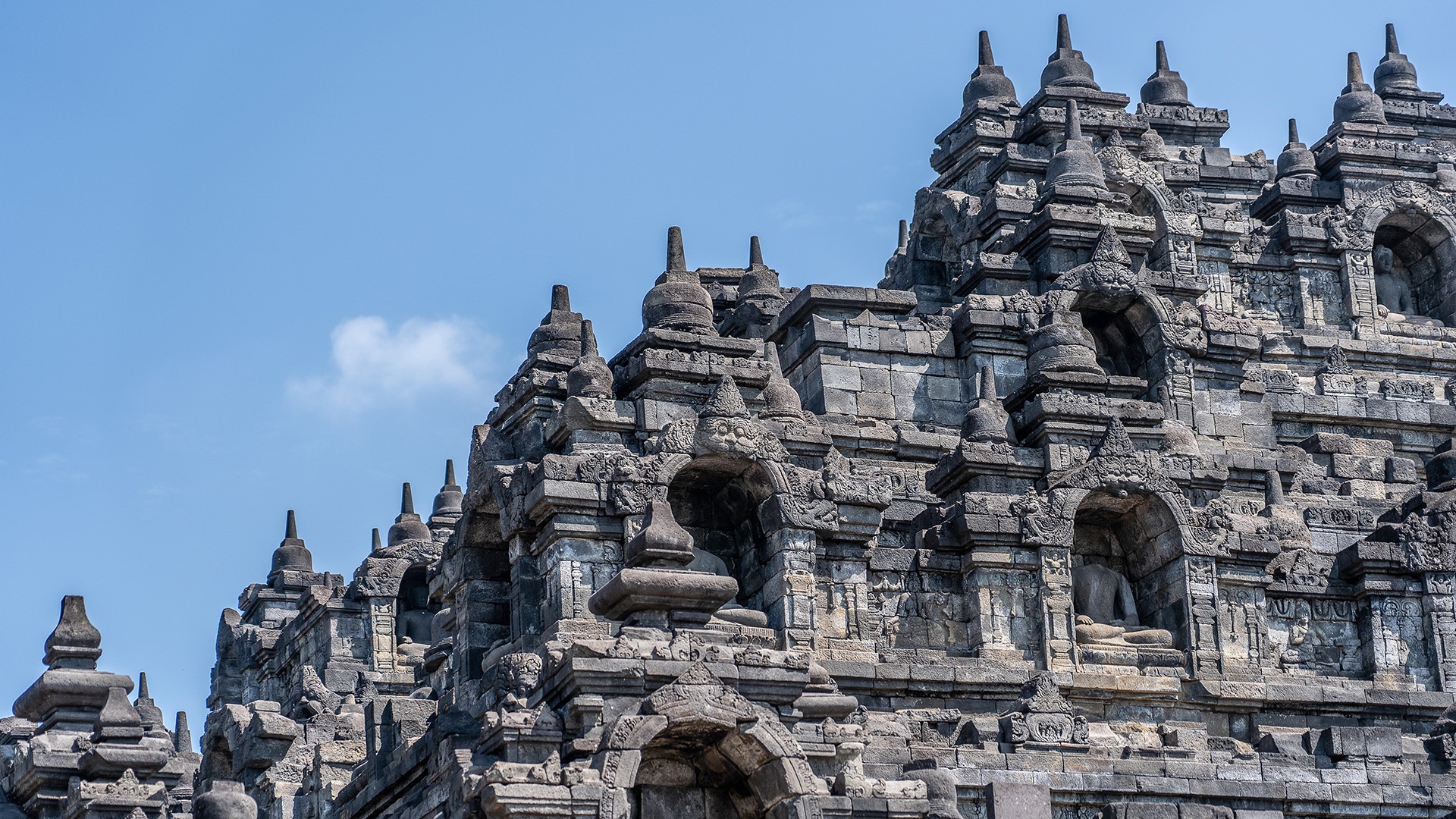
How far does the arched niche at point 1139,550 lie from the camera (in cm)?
3306

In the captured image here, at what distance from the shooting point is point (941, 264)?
142 feet

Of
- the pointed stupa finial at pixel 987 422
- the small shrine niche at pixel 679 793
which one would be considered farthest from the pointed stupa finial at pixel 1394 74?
the small shrine niche at pixel 679 793

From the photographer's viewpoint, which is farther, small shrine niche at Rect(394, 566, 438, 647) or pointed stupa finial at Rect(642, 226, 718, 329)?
small shrine niche at Rect(394, 566, 438, 647)

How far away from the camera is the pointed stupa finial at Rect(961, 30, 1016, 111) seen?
48250 millimetres

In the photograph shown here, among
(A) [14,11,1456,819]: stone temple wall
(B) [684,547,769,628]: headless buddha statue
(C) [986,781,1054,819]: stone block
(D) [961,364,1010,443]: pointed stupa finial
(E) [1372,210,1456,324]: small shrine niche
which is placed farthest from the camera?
(E) [1372,210,1456,324]: small shrine niche

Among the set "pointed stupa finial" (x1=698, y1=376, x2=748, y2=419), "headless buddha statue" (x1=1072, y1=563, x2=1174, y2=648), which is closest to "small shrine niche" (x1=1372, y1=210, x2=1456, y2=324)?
"headless buddha statue" (x1=1072, y1=563, x2=1174, y2=648)

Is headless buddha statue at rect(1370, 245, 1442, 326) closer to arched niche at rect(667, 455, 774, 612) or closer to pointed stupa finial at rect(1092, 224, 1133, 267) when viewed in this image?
pointed stupa finial at rect(1092, 224, 1133, 267)

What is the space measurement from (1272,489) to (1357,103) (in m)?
15.2

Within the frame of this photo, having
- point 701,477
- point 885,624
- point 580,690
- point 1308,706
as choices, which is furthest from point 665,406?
point 580,690

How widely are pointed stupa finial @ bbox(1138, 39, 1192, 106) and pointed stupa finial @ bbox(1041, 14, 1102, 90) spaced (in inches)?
94.6

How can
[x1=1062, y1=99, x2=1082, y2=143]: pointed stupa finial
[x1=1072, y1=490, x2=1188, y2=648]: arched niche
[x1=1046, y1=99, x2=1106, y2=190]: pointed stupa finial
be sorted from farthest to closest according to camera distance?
[x1=1062, y1=99, x2=1082, y2=143]: pointed stupa finial < [x1=1046, y1=99, x2=1106, y2=190]: pointed stupa finial < [x1=1072, y1=490, x2=1188, y2=648]: arched niche

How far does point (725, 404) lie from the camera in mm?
31188

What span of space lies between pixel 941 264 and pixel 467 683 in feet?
50.3

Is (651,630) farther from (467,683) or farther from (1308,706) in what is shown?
(1308,706)
